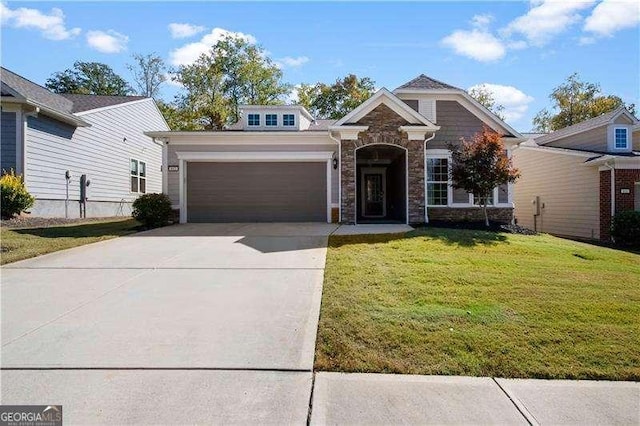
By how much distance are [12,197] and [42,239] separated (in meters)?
3.45

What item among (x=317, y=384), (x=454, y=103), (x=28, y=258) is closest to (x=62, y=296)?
(x=28, y=258)

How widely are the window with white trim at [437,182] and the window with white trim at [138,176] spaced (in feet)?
52.0

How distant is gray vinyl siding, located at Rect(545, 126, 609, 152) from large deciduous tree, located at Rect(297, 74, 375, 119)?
18.6 meters

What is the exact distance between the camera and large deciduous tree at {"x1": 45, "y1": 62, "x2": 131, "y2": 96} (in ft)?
137

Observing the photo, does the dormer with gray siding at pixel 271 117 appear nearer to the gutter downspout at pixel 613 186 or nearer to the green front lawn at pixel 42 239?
the green front lawn at pixel 42 239

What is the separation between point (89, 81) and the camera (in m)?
42.6

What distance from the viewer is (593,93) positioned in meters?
35.9

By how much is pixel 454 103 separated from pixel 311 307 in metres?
12.7

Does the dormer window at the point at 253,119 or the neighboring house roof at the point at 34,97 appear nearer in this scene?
the neighboring house roof at the point at 34,97

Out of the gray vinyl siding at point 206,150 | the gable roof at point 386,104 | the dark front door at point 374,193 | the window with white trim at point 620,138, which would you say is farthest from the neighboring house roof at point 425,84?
the window with white trim at point 620,138

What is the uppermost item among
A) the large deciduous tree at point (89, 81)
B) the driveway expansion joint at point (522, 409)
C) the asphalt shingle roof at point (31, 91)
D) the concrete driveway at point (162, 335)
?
the large deciduous tree at point (89, 81)

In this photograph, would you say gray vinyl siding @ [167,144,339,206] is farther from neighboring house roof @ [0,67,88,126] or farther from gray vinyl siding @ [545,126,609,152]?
gray vinyl siding @ [545,126,609,152]

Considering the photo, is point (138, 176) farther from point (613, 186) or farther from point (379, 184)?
point (613, 186)

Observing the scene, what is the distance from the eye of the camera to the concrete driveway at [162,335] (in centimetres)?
304
